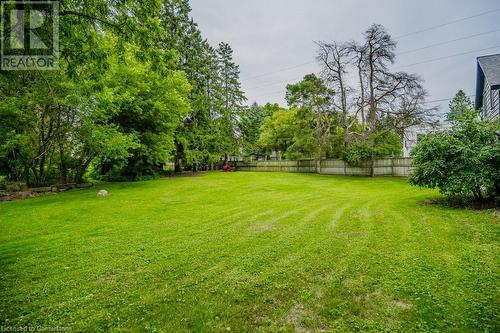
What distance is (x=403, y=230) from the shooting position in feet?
17.8

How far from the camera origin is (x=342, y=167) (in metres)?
22.3

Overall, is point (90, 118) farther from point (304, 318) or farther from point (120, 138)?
point (304, 318)

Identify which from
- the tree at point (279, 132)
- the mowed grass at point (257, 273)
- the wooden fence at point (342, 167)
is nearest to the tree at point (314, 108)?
the wooden fence at point (342, 167)

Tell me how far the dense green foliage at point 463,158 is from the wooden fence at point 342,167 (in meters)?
7.84

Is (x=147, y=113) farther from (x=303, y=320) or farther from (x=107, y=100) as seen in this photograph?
(x=303, y=320)

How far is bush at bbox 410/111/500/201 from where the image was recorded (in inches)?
279

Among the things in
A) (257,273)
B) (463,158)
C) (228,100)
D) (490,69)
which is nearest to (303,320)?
(257,273)

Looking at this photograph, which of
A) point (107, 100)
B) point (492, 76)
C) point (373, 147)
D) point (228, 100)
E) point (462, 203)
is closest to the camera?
point (462, 203)

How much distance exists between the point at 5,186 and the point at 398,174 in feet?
79.7
